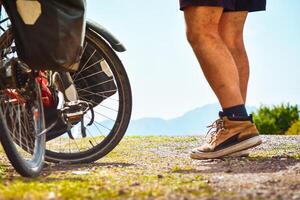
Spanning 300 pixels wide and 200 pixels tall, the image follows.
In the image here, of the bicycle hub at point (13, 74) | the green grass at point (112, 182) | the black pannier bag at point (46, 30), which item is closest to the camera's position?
the green grass at point (112, 182)

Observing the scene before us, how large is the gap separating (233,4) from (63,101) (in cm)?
141

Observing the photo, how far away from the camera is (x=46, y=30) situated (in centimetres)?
359

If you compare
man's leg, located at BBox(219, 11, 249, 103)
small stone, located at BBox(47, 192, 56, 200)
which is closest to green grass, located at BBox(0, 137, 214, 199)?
small stone, located at BBox(47, 192, 56, 200)

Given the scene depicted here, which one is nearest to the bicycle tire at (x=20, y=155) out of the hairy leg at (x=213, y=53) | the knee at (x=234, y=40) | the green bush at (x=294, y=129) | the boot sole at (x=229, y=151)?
the boot sole at (x=229, y=151)

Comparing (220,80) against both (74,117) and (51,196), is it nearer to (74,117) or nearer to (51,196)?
(74,117)

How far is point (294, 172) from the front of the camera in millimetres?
3600

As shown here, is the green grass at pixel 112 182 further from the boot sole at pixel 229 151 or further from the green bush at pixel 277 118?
the green bush at pixel 277 118

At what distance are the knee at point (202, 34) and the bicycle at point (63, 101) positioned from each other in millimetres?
520

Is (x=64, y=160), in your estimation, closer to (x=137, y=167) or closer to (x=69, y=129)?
(x=69, y=129)

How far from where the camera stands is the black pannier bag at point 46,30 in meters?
3.56

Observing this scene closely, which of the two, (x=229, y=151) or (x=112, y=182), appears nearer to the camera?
(x=112, y=182)

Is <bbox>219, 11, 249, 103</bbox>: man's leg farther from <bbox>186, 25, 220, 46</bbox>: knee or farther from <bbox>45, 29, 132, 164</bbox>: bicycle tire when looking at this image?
<bbox>45, 29, 132, 164</bbox>: bicycle tire

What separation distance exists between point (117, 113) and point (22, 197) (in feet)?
6.73

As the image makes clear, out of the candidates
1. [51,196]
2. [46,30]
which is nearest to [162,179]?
[51,196]
